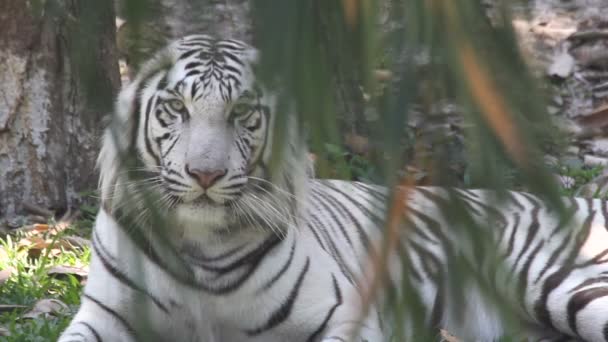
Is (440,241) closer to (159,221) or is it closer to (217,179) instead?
(159,221)

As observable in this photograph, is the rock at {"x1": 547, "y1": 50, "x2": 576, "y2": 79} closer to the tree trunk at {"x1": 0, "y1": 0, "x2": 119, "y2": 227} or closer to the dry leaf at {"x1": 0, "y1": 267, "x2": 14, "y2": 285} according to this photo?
the dry leaf at {"x1": 0, "y1": 267, "x2": 14, "y2": 285}

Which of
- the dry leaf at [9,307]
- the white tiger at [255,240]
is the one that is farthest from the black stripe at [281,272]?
the dry leaf at [9,307]

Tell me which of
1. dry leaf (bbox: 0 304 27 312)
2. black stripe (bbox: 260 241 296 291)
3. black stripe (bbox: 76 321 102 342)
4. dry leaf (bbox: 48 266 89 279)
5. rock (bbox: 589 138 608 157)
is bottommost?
dry leaf (bbox: 0 304 27 312)

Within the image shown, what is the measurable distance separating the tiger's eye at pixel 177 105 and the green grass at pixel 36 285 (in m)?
1.30

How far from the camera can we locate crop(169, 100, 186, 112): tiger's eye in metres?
3.03

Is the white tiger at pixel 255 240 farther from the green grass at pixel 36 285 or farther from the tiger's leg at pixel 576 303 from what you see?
the green grass at pixel 36 285

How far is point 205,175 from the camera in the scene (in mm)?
3102

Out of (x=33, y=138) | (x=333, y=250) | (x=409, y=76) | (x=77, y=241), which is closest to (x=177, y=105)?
(x=333, y=250)

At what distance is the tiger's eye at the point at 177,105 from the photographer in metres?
3.03

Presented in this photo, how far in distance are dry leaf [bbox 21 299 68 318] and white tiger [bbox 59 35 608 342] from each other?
2.12 feet

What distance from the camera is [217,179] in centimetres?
312

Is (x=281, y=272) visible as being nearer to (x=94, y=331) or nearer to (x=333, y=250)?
(x=333, y=250)

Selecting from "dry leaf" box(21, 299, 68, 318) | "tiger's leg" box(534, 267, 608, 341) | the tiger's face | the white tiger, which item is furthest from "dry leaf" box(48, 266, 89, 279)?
"tiger's leg" box(534, 267, 608, 341)

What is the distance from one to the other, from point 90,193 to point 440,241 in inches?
193
